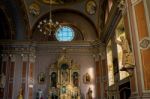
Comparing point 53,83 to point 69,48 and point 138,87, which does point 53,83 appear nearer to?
point 69,48

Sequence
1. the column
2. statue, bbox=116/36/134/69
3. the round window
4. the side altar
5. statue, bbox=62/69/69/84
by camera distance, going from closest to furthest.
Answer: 1. the column
2. statue, bbox=116/36/134/69
3. the side altar
4. statue, bbox=62/69/69/84
5. the round window

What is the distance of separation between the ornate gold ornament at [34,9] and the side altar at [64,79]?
13.5 ft

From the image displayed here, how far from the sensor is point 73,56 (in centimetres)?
1756

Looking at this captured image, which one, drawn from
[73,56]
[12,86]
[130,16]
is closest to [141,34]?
[130,16]

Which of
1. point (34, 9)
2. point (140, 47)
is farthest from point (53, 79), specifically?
point (140, 47)

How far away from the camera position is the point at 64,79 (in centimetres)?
1659

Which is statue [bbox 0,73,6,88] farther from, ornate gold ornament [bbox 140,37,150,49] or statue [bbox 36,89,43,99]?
ornate gold ornament [bbox 140,37,150,49]

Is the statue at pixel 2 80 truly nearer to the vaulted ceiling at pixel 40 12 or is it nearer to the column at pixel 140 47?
the vaulted ceiling at pixel 40 12

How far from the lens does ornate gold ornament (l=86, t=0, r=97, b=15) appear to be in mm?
17156

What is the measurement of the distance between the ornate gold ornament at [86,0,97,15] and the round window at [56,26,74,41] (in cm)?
220

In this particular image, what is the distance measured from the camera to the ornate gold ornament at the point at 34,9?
17087 millimetres

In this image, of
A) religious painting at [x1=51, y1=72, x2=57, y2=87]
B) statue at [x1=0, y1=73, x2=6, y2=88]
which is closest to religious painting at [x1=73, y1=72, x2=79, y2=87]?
religious painting at [x1=51, y1=72, x2=57, y2=87]

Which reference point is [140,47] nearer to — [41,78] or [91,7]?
[91,7]

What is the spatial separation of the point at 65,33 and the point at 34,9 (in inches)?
127
